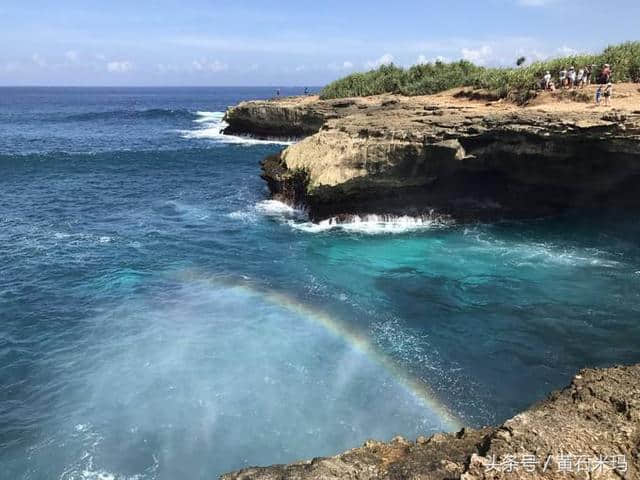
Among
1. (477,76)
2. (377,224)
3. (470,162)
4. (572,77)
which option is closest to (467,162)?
(470,162)

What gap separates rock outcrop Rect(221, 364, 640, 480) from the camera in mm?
6098

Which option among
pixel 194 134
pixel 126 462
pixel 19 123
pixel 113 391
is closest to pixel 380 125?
pixel 113 391

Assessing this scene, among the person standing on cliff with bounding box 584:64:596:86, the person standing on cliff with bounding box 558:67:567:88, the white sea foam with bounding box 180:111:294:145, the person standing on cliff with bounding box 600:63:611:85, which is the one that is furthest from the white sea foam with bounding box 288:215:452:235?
the white sea foam with bounding box 180:111:294:145

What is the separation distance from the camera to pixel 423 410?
44.5 feet

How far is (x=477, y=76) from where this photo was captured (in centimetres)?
3925

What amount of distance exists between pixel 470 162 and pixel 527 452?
76.4ft

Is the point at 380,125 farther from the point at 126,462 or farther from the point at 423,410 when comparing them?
the point at 126,462

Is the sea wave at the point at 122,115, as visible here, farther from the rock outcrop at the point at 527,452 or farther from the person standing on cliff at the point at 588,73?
the rock outcrop at the point at 527,452

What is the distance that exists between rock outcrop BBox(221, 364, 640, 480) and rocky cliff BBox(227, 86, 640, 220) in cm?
2019

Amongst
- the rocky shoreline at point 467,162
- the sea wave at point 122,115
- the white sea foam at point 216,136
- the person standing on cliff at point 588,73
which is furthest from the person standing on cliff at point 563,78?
the sea wave at point 122,115

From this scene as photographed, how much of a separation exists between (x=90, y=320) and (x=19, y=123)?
263 ft

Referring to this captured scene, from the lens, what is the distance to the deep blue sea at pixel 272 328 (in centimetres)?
1283

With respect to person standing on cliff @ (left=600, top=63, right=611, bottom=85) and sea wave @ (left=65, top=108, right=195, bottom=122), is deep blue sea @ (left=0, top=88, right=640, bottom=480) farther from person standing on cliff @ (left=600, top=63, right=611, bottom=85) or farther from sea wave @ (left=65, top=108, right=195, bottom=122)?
sea wave @ (left=65, top=108, right=195, bottom=122)

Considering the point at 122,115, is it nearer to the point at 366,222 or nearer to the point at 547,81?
the point at 366,222
